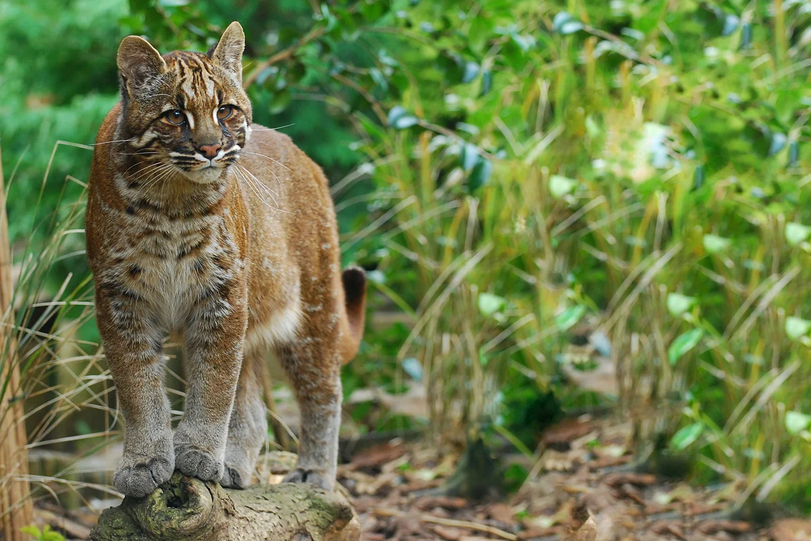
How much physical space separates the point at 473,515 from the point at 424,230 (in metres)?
2.13

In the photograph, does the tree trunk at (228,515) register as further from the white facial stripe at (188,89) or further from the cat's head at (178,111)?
the white facial stripe at (188,89)

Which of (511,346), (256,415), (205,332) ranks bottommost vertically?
(511,346)

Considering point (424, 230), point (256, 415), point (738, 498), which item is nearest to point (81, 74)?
point (424, 230)

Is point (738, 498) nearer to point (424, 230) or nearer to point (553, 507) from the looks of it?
point (553, 507)

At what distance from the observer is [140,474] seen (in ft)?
9.19

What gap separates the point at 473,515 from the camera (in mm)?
5168

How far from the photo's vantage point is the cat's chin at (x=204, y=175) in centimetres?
264

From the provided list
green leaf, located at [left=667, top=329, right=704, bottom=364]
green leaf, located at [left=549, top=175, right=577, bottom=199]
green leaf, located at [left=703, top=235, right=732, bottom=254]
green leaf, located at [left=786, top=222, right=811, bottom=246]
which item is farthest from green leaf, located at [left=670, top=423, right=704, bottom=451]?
green leaf, located at [left=549, top=175, right=577, bottom=199]

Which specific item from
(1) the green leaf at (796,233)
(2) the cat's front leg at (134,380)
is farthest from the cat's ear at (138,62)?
(1) the green leaf at (796,233)

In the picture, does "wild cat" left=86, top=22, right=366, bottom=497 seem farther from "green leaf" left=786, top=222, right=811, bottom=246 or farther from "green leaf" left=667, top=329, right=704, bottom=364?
"green leaf" left=786, top=222, right=811, bottom=246

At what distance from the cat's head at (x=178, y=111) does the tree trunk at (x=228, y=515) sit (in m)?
1.16

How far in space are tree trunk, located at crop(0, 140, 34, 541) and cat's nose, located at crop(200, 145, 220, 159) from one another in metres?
1.66

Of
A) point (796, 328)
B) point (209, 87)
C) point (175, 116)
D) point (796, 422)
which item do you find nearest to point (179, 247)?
point (175, 116)

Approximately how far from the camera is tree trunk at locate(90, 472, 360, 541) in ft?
9.25
